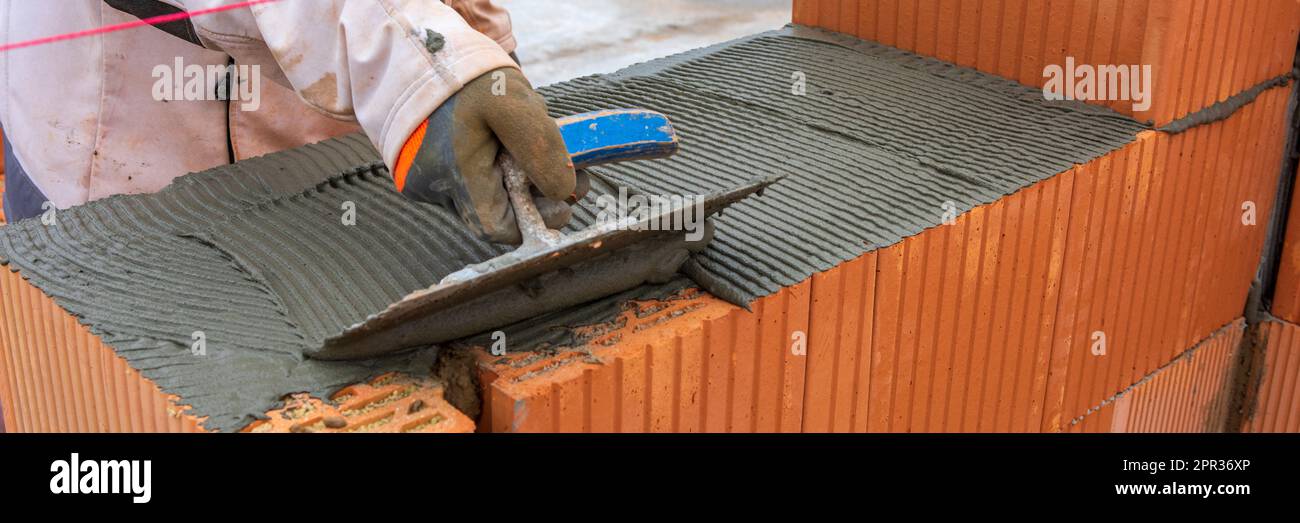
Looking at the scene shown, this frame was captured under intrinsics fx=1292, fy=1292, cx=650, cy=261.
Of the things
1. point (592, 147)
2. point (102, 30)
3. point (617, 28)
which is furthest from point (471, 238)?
point (617, 28)

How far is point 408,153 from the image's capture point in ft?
6.81

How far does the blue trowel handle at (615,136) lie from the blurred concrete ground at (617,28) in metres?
5.40

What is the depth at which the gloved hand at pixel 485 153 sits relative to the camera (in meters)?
2.00

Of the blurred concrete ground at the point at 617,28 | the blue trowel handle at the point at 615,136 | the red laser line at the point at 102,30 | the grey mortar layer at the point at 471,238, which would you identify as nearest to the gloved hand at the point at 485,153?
the blue trowel handle at the point at 615,136

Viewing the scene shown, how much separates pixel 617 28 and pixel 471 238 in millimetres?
6271

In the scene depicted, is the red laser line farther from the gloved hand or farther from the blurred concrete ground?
the blurred concrete ground

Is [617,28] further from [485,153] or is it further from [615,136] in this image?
[485,153]

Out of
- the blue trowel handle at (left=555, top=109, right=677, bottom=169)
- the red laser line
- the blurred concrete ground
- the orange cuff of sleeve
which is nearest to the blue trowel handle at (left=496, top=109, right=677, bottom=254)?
the blue trowel handle at (left=555, top=109, right=677, bottom=169)

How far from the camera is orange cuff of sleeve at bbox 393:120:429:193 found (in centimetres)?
204

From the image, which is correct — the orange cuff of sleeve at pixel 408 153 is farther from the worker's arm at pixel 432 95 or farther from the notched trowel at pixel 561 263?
the notched trowel at pixel 561 263

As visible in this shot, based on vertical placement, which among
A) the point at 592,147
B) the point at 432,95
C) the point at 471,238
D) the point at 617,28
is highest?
the point at 432,95

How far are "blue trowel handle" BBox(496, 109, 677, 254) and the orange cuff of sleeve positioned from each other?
131mm
